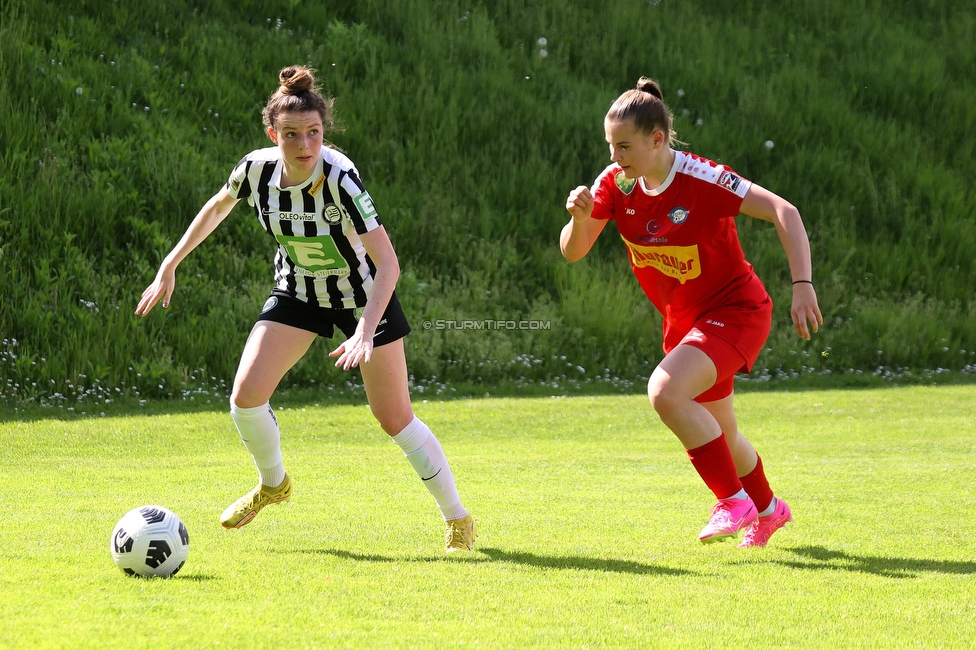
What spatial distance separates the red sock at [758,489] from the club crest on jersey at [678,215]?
1272 mm

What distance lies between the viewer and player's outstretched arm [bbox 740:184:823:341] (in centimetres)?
470

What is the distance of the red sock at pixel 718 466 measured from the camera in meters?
5.02

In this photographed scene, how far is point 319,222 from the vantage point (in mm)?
5090

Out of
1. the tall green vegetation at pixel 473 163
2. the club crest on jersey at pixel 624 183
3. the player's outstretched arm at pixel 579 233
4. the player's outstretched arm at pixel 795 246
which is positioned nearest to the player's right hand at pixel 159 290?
the player's outstretched arm at pixel 579 233

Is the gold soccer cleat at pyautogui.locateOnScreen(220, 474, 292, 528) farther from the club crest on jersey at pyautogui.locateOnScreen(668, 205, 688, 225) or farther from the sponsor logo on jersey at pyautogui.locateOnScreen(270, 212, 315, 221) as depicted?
the club crest on jersey at pyautogui.locateOnScreen(668, 205, 688, 225)

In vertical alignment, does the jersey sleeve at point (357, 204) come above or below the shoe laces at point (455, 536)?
above

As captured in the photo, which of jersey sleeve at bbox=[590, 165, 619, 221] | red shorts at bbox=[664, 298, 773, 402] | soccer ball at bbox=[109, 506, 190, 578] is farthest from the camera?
jersey sleeve at bbox=[590, 165, 619, 221]

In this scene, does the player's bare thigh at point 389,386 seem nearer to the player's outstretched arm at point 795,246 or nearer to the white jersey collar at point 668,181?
the white jersey collar at point 668,181

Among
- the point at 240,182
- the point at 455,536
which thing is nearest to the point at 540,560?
the point at 455,536

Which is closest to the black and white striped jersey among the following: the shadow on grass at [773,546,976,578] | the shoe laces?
the shoe laces

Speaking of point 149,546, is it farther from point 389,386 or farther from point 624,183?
point 624,183

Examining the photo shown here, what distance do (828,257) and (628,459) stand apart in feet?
34.4

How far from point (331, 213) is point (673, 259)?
1.59m

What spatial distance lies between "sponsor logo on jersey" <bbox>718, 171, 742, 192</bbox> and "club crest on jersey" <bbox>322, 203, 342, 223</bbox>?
1731 millimetres
